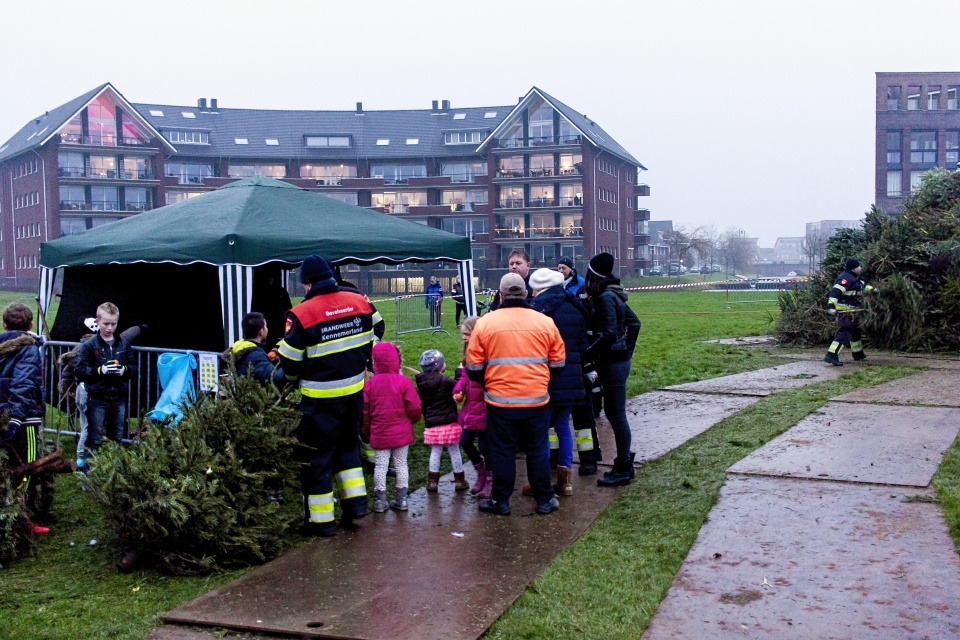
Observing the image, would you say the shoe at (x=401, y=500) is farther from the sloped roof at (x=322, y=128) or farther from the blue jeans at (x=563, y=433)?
the sloped roof at (x=322, y=128)

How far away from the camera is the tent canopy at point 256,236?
9.26 m

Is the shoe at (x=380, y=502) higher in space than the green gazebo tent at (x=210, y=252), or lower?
lower

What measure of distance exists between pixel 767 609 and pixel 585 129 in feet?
212

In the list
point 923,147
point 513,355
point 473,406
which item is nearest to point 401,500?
point 473,406

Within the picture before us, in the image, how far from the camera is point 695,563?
→ 17.8 ft

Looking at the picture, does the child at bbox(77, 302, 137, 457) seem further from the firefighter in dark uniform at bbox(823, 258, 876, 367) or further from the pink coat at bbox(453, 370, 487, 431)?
the firefighter in dark uniform at bbox(823, 258, 876, 367)

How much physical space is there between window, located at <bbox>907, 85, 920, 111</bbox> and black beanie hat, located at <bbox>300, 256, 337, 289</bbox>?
75235mm

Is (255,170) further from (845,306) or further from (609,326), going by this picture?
(609,326)

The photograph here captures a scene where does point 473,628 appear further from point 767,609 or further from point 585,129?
point 585,129

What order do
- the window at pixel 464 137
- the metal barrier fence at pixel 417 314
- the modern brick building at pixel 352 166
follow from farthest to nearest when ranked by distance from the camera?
the window at pixel 464 137 → the modern brick building at pixel 352 166 → the metal barrier fence at pixel 417 314

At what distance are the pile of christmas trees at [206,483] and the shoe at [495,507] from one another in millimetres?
1461

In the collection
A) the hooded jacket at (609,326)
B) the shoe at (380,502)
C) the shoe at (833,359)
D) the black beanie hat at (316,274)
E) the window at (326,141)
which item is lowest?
the shoe at (380,502)

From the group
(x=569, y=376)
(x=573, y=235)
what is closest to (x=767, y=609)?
(x=569, y=376)

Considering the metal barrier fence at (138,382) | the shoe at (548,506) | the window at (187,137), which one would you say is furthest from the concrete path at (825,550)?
the window at (187,137)
